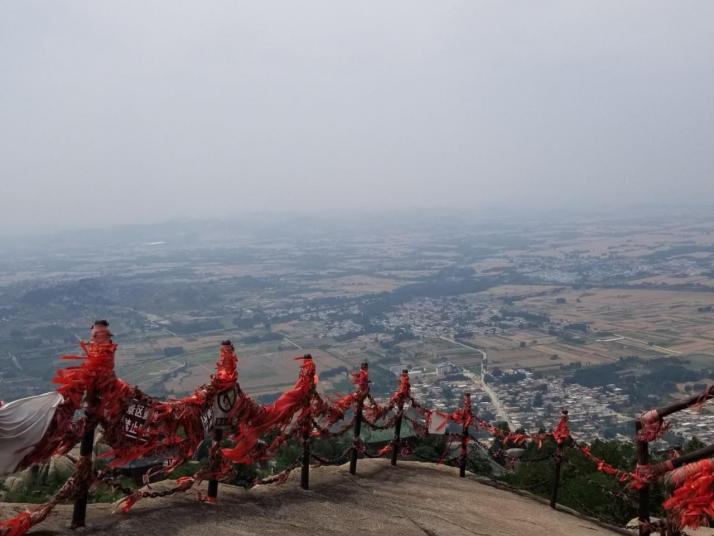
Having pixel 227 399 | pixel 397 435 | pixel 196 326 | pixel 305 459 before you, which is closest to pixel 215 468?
pixel 227 399

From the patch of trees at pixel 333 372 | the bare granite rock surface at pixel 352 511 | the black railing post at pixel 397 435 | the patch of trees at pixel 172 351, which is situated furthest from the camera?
the patch of trees at pixel 172 351

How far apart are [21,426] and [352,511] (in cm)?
308

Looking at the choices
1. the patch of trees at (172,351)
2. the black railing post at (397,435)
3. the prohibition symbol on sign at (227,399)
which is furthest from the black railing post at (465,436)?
the patch of trees at (172,351)

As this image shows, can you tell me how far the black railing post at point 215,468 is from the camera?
5449 millimetres

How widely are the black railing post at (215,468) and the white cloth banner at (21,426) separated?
157cm

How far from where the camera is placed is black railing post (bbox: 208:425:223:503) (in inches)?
215

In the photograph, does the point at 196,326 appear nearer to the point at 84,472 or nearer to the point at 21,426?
the point at 84,472

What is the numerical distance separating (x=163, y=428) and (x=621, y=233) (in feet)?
419

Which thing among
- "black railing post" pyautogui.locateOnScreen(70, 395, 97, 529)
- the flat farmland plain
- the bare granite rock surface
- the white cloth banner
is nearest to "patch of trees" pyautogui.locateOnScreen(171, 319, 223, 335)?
the flat farmland plain

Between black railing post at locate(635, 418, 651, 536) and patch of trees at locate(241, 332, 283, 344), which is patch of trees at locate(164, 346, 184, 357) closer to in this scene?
patch of trees at locate(241, 332, 283, 344)

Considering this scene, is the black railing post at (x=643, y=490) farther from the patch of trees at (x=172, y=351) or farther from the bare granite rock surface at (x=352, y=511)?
the patch of trees at (x=172, y=351)

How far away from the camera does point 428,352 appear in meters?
44.2

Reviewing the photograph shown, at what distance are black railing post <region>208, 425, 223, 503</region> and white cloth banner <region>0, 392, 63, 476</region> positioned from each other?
1569 mm

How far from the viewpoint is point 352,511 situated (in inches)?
231
